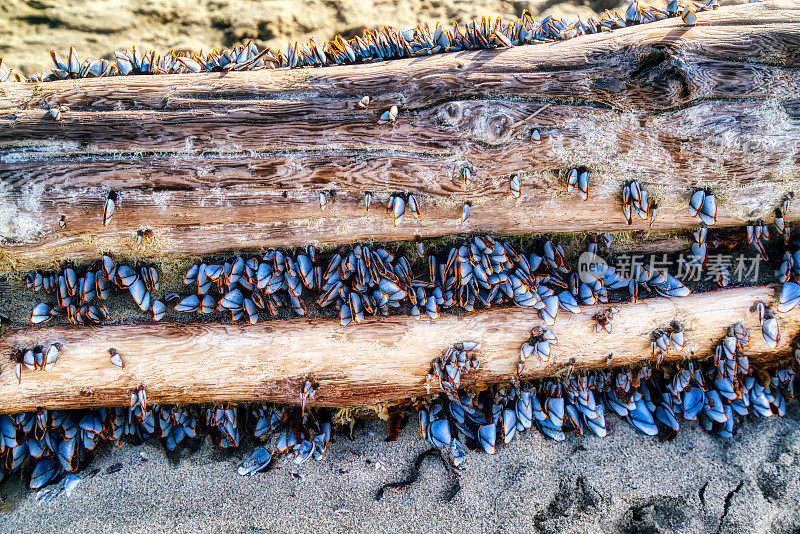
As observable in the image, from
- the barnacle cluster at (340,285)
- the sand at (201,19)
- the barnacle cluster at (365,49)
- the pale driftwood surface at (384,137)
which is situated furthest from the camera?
the sand at (201,19)

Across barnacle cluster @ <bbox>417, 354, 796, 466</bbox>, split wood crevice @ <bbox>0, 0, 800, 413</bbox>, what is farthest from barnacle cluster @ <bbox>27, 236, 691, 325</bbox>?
barnacle cluster @ <bbox>417, 354, 796, 466</bbox>

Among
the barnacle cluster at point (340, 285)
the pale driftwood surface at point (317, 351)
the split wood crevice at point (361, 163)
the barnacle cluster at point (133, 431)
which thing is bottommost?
the barnacle cluster at point (133, 431)

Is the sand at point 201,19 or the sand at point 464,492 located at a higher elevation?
the sand at point 201,19

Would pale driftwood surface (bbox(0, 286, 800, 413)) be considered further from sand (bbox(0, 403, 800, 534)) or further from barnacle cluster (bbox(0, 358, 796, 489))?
sand (bbox(0, 403, 800, 534))

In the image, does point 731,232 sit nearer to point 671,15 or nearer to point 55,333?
point 671,15

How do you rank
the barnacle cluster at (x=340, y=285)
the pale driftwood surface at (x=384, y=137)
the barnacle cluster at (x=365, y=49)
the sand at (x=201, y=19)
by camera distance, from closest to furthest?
the pale driftwood surface at (x=384, y=137) → the barnacle cluster at (x=340, y=285) → the barnacle cluster at (x=365, y=49) → the sand at (x=201, y=19)

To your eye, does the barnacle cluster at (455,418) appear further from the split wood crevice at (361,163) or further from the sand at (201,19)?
the sand at (201,19)

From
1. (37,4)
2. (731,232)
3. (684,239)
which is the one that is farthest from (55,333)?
(731,232)

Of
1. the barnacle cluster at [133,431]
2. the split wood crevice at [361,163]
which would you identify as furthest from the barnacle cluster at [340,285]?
the barnacle cluster at [133,431]
